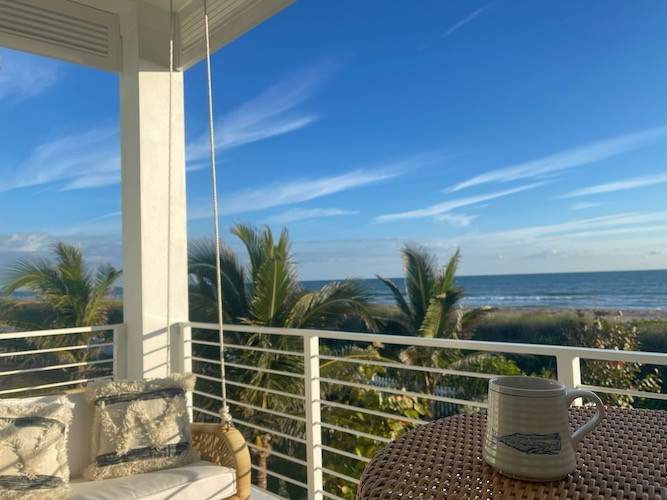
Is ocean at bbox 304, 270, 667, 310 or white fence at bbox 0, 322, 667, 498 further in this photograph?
ocean at bbox 304, 270, 667, 310

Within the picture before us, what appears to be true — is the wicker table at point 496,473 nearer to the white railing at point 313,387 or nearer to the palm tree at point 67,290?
the white railing at point 313,387

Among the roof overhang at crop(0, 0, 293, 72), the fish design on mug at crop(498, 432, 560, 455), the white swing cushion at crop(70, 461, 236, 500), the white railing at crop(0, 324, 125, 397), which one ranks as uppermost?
the roof overhang at crop(0, 0, 293, 72)

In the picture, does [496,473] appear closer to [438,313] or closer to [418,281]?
[438,313]

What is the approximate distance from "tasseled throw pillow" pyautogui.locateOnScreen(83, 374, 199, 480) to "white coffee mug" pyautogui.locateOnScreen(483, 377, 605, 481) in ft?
5.83

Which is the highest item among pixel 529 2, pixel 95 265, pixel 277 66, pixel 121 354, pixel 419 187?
pixel 529 2

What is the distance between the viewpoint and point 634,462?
82cm

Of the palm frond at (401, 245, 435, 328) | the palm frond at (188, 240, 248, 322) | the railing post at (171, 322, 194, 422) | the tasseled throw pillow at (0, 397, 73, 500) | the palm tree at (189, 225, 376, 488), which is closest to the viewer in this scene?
the tasseled throw pillow at (0, 397, 73, 500)

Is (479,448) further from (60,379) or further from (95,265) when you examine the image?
(60,379)

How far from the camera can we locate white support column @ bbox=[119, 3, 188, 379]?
3137 millimetres

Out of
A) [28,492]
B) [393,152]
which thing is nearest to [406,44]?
[393,152]


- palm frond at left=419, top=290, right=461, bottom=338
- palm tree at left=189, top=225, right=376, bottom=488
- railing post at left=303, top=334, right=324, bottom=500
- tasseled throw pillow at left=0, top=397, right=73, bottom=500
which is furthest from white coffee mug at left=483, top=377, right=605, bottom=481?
palm frond at left=419, top=290, right=461, bottom=338

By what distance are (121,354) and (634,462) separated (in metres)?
3.05

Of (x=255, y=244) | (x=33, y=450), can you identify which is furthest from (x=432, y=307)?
(x=33, y=450)

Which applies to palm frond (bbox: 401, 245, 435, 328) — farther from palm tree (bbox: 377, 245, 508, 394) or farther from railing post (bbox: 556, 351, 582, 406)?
railing post (bbox: 556, 351, 582, 406)
